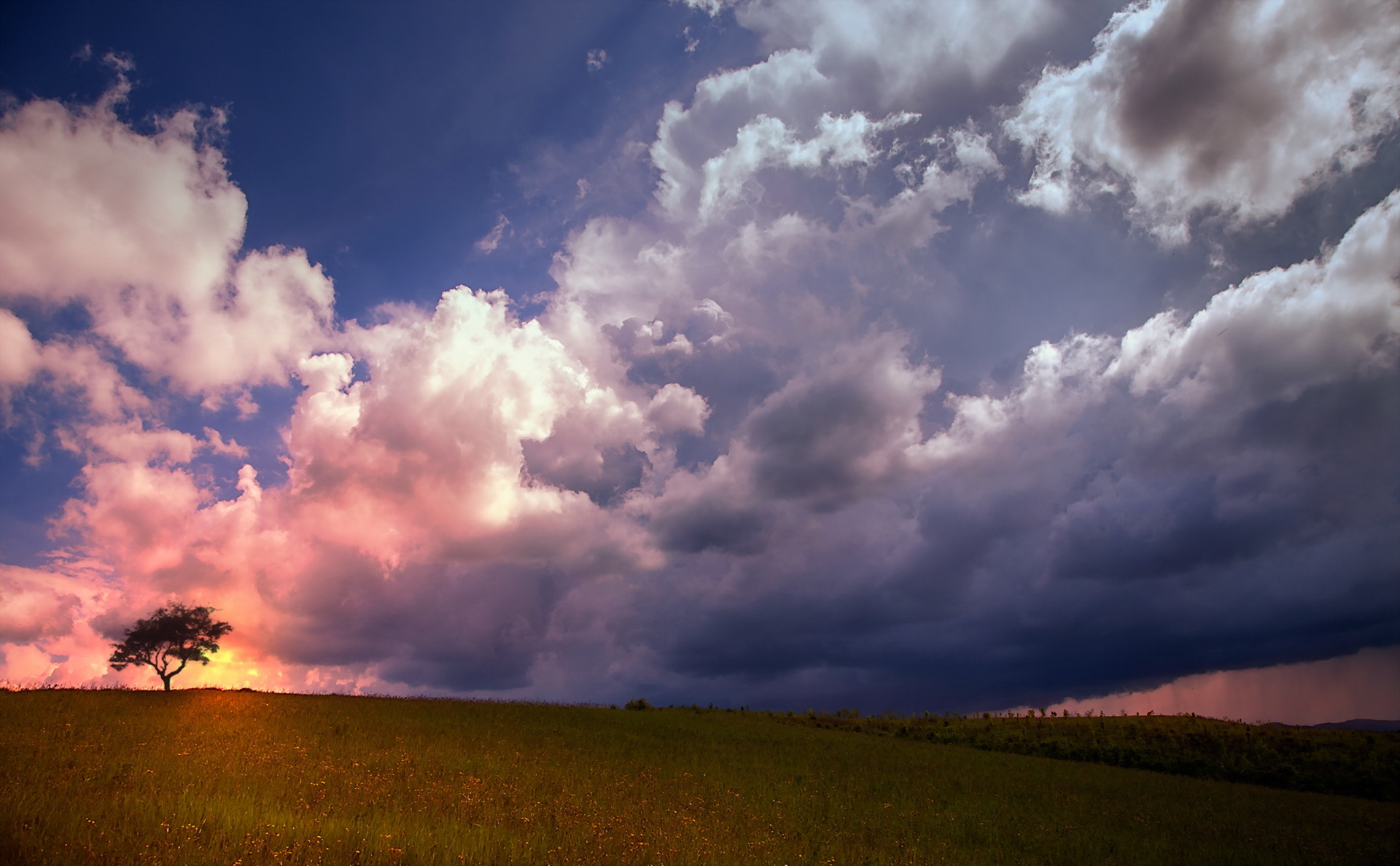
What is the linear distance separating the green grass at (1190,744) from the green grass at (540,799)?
461cm

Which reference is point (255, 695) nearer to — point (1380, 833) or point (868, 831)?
point (868, 831)

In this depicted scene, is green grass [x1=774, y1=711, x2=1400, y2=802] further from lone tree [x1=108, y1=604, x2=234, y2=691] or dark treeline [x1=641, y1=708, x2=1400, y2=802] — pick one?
lone tree [x1=108, y1=604, x2=234, y2=691]

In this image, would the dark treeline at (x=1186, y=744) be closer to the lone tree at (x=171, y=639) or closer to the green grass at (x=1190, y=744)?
the green grass at (x=1190, y=744)

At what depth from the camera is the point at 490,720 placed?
98.7 ft

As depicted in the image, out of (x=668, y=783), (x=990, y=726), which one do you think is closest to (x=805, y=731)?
(x=990, y=726)

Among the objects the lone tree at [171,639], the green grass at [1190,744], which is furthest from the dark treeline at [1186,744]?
the lone tree at [171,639]

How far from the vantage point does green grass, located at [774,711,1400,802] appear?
32.8m

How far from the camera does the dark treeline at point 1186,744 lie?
3281 cm

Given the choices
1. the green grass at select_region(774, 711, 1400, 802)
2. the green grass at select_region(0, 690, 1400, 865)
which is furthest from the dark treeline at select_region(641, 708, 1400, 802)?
the green grass at select_region(0, 690, 1400, 865)

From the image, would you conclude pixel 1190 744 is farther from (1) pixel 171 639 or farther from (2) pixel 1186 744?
(1) pixel 171 639

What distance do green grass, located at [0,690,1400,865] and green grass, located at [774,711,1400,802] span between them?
182 inches

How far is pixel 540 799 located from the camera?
15422mm

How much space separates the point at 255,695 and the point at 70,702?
7730mm

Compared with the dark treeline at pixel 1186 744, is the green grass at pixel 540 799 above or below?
above
